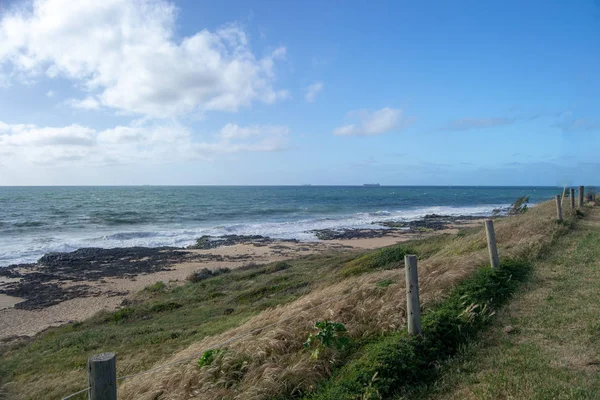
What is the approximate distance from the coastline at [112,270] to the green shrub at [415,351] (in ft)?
35.9

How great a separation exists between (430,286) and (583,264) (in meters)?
4.35

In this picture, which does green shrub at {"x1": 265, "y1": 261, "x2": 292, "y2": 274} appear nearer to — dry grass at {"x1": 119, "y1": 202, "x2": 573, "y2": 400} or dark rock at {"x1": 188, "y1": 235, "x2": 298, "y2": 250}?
dry grass at {"x1": 119, "y1": 202, "x2": 573, "y2": 400}

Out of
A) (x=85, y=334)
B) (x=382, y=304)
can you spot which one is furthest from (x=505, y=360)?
(x=85, y=334)

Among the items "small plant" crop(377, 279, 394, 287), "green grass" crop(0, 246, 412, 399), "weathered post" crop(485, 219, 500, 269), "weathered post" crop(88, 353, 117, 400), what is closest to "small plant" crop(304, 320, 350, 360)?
"small plant" crop(377, 279, 394, 287)

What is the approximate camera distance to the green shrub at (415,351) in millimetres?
4500

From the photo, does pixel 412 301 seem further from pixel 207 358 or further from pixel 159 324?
pixel 159 324

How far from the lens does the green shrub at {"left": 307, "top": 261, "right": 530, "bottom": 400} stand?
14.8 ft

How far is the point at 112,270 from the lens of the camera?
21672 millimetres

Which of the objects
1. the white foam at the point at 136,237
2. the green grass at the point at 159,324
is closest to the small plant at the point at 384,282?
the green grass at the point at 159,324

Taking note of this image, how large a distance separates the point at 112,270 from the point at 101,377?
20.4 metres

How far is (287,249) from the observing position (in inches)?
1042

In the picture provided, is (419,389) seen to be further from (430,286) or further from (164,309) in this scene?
(164,309)

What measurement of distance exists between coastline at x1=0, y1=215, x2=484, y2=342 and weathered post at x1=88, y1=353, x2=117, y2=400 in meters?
10.4

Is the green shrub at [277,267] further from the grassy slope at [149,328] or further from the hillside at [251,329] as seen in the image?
the hillside at [251,329]
